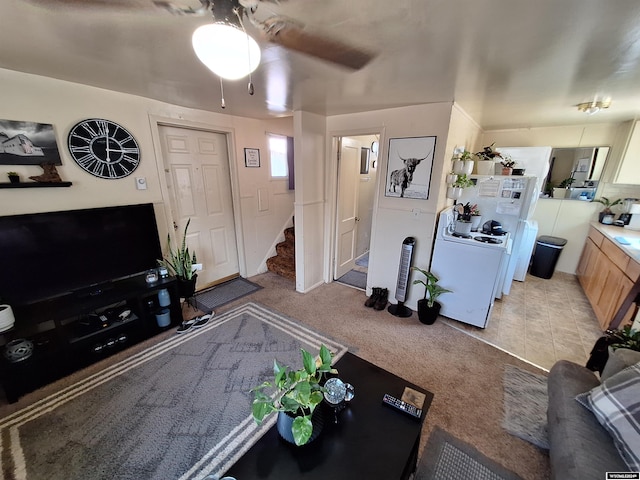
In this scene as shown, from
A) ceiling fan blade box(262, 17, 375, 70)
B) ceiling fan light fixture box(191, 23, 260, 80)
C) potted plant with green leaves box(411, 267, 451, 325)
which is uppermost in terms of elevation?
ceiling fan blade box(262, 17, 375, 70)

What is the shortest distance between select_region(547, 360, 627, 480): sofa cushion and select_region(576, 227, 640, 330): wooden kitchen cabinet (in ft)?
4.93

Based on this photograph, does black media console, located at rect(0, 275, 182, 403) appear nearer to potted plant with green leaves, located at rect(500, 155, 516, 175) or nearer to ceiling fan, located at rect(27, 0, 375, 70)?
ceiling fan, located at rect(27, 0, 375, 70)

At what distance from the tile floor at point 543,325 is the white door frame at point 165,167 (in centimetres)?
285

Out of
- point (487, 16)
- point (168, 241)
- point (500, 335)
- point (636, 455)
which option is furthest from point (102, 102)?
point (500, 335)

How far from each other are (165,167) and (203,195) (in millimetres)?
502

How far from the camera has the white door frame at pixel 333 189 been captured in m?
2.73

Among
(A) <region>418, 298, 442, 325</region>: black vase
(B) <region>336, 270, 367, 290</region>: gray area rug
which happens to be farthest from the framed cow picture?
(B) <region>336, 270, 367, 290</region>: gray area rug

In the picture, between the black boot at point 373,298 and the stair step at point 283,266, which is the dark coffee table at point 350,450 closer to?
the black boot at point 373,298

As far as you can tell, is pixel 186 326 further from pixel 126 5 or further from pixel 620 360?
pixel 620 360

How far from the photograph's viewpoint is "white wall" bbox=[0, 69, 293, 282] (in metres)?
1.78

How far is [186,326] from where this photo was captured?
7.98 ft

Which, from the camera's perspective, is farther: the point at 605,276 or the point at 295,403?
the point at 605,276

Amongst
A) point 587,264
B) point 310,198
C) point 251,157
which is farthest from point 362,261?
point 587,264

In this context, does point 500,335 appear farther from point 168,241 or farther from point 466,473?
point 168,241
